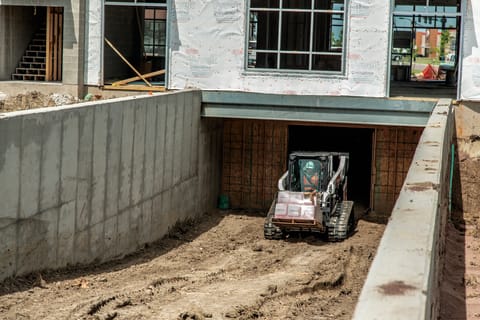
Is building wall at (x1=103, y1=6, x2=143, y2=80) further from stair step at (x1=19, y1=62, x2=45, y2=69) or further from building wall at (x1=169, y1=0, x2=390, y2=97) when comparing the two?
building wall at (x1=169, y1=0, x2=390, y2=97)

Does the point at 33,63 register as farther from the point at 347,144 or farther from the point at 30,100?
the point at 347,144

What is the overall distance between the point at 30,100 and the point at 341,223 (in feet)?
33.6

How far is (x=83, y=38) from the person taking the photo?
23.8 m

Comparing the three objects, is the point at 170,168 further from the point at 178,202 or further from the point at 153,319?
the point at 153,319

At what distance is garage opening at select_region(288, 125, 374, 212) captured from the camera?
95.7 ft

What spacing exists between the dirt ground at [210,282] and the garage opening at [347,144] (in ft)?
27.0

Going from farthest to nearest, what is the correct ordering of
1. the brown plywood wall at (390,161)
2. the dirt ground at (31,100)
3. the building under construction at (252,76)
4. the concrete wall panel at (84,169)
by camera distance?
the brown plywood wall at (390,161), the dirt ground at (31,100), the building under construction at (252,76), the concrete wall panel at (84,169)

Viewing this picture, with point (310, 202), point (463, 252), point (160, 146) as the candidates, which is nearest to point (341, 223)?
point (310, 202)

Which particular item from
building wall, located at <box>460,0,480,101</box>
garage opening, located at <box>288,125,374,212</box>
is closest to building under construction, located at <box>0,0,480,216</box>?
building wall, located at <box>460,0,480,101</box>

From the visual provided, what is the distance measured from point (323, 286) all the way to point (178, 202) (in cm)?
659

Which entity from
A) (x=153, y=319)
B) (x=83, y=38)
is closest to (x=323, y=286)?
(x=153, y=319)

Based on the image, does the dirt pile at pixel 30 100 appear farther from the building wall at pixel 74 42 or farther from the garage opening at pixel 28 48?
the garage opening at pixel 28 48

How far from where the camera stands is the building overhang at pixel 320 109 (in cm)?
2166

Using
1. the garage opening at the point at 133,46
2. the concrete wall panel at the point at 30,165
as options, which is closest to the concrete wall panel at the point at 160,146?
the garage opening at the point at 133,46
